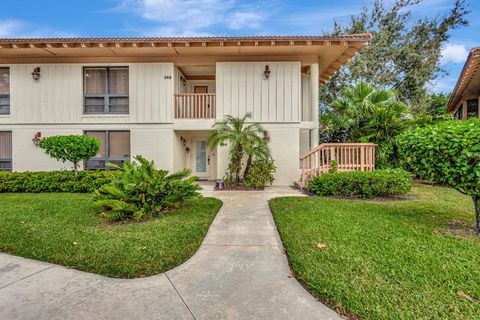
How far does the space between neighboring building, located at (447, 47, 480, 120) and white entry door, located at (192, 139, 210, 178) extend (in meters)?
9.62

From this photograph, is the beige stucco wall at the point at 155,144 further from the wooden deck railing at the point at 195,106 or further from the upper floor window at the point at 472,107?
the upper floor window at the point at 472,107

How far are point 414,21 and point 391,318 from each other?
20.6 meters

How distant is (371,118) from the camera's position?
923 cm

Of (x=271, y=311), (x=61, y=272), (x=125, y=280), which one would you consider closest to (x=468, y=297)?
(x=271, y=311)

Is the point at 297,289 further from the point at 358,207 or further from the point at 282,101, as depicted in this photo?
the point at 282,101

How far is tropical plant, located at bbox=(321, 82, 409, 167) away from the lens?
888 cm

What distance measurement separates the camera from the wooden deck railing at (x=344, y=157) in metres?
8.21

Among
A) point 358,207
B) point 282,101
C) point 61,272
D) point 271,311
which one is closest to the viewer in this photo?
point 271,311

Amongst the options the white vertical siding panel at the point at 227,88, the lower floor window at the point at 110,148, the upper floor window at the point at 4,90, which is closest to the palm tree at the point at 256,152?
the white vertical siding panel at the point at 227,88

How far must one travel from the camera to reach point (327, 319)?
7.23ft

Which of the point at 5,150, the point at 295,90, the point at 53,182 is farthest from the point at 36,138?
the point at 295,90

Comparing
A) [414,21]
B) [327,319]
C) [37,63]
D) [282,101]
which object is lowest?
[327,319]

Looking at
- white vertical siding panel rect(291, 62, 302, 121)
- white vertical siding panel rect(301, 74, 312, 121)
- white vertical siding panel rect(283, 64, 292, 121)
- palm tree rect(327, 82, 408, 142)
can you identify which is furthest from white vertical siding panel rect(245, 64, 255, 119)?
palm tree rect(327, 82, 408, 142)

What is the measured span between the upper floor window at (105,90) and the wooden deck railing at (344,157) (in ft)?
24.1
